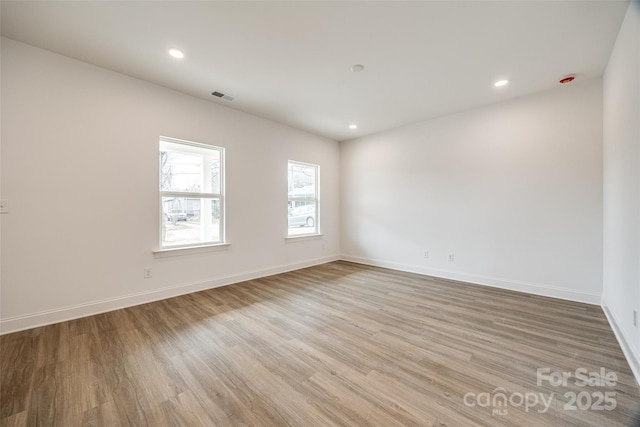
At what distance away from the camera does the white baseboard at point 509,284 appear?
3080mm

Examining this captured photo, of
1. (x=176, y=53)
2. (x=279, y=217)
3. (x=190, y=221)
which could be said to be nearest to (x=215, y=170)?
(x=190, y=221)

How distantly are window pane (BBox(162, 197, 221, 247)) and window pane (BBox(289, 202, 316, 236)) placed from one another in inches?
58.0

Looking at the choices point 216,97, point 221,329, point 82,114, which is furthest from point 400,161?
point 82,114

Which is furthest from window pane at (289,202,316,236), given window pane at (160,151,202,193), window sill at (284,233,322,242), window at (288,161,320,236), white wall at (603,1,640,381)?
white wall at (603,1,640,381)

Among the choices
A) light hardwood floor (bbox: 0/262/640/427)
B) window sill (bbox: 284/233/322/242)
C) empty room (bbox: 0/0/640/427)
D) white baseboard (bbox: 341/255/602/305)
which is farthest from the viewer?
window sill (bbox: 284/233/322/242)

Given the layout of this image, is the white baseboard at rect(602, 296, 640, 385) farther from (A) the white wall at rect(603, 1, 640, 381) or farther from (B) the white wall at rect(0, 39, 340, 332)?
(B) the white wall at rect(0, 39, 340, 332)

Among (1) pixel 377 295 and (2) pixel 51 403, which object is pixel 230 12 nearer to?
(2) pixel 51 403

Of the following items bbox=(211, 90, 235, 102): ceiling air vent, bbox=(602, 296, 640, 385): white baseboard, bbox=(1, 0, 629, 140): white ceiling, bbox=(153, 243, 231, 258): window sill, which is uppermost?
bbox=(211, 90, 235, 102): ceiling air vent

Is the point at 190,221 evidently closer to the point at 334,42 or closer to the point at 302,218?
the point at 302,218

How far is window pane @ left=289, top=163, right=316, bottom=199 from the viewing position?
4968mm

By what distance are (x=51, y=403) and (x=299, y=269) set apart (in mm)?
3571

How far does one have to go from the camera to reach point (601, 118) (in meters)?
2.97

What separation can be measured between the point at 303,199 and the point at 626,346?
14.4ft

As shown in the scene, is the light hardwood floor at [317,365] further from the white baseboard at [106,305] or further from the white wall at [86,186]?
the white wall at [86,186]
